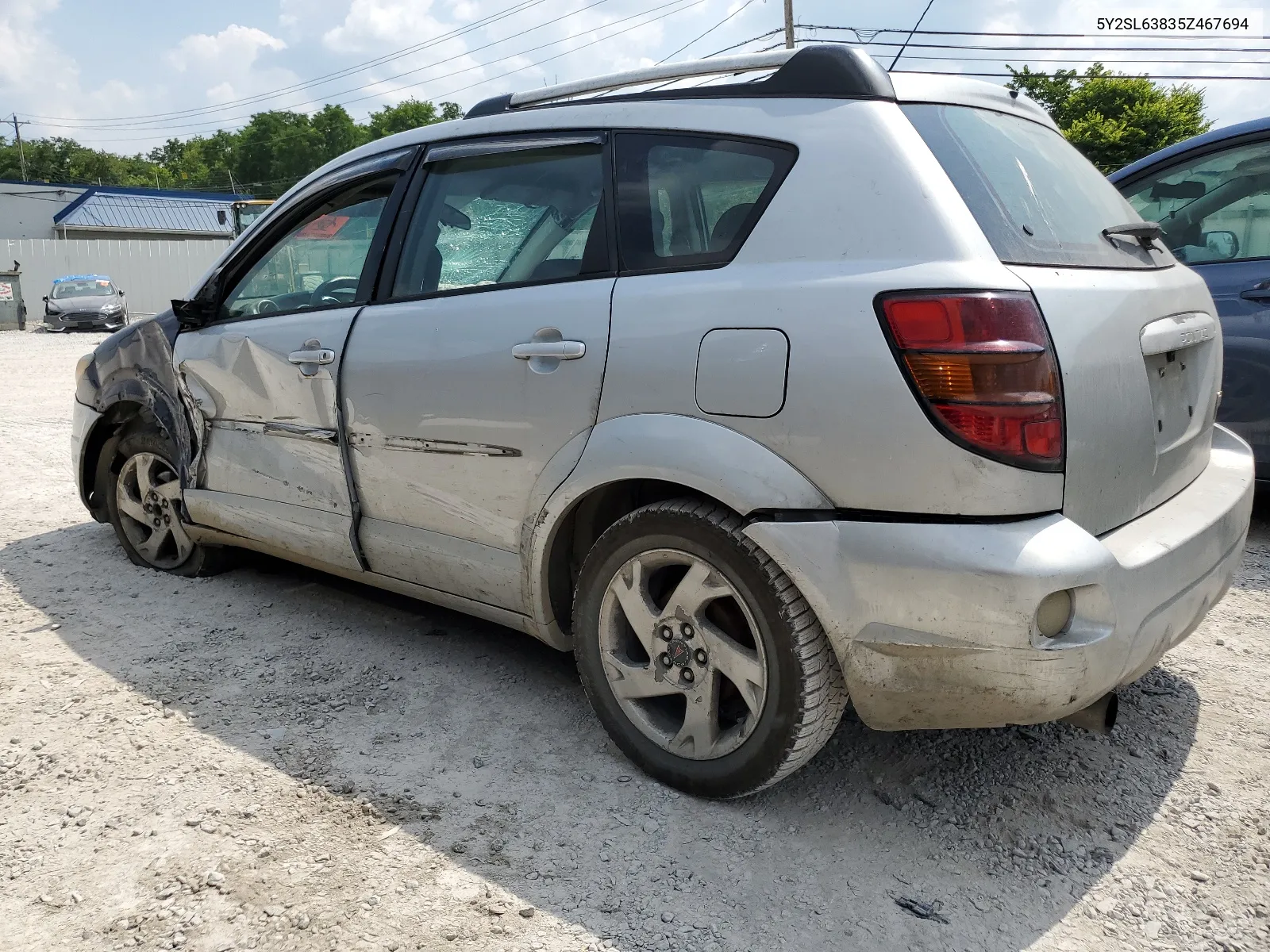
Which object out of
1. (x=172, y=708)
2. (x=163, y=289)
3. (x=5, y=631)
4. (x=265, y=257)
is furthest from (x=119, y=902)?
(x=163, y=289)

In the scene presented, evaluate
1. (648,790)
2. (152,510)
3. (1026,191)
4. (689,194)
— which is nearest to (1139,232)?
(1026,191)

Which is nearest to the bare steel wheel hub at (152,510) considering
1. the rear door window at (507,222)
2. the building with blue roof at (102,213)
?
the rear door window at (507,222)

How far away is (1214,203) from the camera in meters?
4.62

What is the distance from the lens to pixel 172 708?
10.5ft

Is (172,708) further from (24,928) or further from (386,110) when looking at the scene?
(386,110)

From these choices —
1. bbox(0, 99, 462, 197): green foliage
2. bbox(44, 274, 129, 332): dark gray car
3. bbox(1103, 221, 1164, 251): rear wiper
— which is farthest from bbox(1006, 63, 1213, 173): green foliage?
bbox(0, 99, 462, 197): green foliage

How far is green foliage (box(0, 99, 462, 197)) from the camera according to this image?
8062 cm

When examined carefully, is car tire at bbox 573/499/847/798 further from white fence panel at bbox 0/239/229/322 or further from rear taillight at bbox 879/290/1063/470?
white fence panel at bbox 0/239/229/322

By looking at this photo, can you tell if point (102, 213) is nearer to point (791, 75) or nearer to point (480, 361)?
point (480, 361)

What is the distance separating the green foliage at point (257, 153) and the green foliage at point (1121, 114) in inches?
2084

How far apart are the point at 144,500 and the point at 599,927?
325 centimetres

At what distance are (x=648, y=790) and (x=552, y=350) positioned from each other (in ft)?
3.92

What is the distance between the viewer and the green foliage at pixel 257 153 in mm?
80625

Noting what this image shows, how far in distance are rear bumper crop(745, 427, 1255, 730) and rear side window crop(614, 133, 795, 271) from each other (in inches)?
29.1
